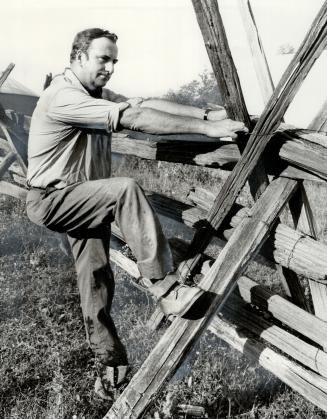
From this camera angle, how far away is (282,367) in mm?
2855

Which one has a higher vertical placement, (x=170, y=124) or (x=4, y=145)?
(x=170, y=124)

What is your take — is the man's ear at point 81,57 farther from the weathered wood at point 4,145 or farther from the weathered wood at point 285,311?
the weathered wood at point 4,145

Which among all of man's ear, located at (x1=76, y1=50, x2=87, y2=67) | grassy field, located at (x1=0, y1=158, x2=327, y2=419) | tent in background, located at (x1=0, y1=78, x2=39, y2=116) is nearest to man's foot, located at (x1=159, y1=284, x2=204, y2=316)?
grassy field, located at (x1=0, y1=158, x2=327, y2=419)

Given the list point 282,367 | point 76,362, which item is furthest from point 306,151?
point 76,362

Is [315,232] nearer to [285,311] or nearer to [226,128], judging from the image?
[285,311]

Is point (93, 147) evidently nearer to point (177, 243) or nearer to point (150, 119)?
point (150, 119)

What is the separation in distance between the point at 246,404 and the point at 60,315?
6.17 feet

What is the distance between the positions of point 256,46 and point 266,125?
1188 millimetres

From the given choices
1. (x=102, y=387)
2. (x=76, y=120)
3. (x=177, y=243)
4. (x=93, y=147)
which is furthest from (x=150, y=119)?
(x=102, y=387)

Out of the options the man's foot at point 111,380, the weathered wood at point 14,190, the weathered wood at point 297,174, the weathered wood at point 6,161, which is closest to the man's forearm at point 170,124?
the weathered wood at point 297,174

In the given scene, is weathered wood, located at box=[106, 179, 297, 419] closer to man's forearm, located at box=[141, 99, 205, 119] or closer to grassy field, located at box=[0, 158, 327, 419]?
grassy field, located at box=[0, 158, 327, 419]

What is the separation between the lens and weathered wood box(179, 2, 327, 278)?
1979mm

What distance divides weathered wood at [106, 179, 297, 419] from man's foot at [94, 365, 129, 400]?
725 millimetres

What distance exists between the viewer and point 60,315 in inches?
162
